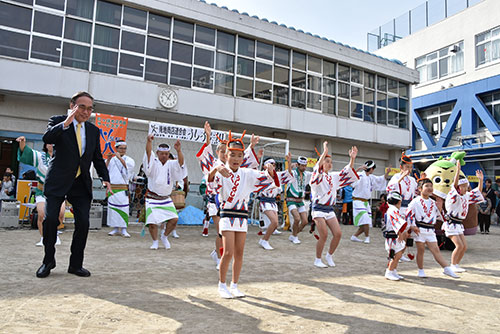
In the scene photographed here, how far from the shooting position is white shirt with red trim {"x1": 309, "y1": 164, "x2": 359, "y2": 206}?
623 centimetres

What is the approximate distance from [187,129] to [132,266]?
614cm

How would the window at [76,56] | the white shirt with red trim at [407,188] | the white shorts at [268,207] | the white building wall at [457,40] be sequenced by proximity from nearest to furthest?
the white shirt with red trim at [407,188], the white shorts at [268,207], the window at [76,56], the white building wall at [457,40]

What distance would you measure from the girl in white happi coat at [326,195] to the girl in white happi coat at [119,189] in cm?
461

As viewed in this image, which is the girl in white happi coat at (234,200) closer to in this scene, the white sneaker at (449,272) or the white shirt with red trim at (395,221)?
the white shirt with red trim at (395,221)

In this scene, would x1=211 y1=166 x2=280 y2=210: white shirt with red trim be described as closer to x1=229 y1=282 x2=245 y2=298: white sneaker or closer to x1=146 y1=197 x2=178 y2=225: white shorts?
x1=229 y1=282 x2=245 y2=298: white sneaker

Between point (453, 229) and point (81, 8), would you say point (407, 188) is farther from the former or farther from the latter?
point (81, 8)

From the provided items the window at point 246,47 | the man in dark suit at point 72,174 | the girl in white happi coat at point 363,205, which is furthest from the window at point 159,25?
the man in dark suit at point 72,174

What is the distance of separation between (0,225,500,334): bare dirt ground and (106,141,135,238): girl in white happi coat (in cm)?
205

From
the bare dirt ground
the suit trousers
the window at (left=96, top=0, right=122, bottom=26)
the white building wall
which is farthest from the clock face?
the white building wall

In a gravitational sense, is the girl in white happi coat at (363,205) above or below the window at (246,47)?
below

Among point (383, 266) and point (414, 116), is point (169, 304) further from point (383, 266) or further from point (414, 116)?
point (414, 116)

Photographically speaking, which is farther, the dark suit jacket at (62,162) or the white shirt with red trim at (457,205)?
the white shirt with red trim at (457,205)

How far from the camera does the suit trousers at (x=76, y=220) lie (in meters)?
4.30

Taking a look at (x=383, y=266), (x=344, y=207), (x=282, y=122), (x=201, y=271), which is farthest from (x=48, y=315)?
(x=282, y=122)
